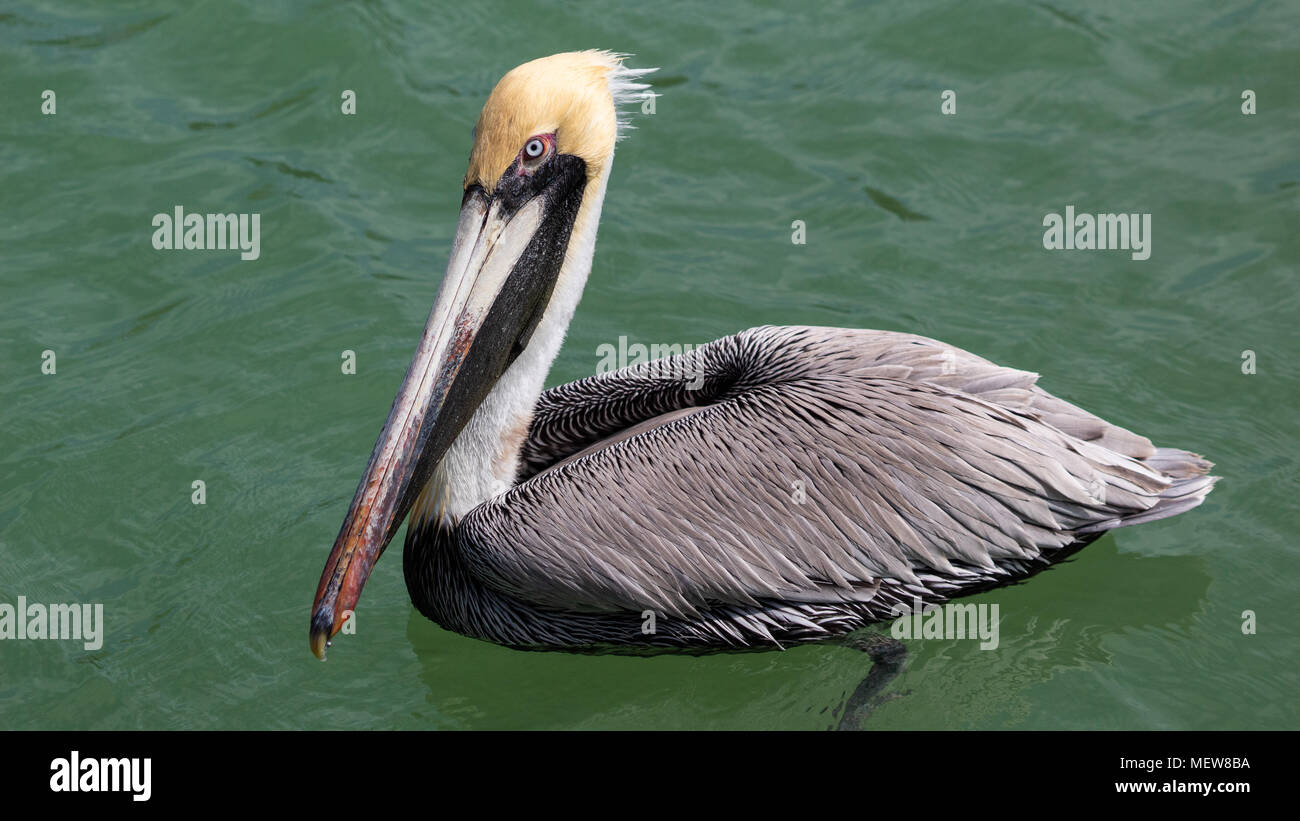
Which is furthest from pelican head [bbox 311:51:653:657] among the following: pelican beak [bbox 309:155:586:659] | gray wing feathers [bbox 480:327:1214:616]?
gray wing feathers [bbox 480:327:1214:616]

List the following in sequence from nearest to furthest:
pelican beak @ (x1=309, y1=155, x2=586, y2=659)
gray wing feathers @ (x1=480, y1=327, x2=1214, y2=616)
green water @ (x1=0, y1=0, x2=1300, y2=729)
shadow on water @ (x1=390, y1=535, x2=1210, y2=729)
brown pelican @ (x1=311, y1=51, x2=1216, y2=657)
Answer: pelican beak @ (x1=309, y1=155, x2=586, y2=659)
brown pelican @ (x1=311, y1=51, x2=1216, y2=657)
gray wing feathers @ (x1=480, y1=327, x2=1214, y2=616)
shadow on water @ (x1=390, y1=535, x2=1210, y2=729)
green water @ (x1=0, y1=0, x2=1300, y2=729)

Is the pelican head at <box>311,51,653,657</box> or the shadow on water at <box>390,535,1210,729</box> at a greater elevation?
the pelican head at <box>311,51,653,657</box>

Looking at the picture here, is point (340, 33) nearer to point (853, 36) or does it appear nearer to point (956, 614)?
point (853, 36)

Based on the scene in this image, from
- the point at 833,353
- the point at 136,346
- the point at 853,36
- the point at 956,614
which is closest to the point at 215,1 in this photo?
the point at 136,346

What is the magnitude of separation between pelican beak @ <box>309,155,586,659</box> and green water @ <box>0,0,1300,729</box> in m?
0.86

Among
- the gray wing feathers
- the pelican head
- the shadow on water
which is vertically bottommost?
the shadow on water

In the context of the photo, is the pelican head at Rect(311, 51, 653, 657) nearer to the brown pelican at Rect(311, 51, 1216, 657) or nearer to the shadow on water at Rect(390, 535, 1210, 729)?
the brown pelican at Rect(311, 51, 1216, 657)

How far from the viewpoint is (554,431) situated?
538cm

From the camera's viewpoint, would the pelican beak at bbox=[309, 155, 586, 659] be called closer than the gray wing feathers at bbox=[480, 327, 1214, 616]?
Yes

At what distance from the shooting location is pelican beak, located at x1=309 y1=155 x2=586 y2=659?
444 cm

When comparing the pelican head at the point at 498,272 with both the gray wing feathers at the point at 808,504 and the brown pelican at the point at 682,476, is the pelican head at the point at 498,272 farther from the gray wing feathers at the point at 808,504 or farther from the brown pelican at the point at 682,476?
the gray wing feathers at the point at 808,504

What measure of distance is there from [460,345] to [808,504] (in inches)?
50.7

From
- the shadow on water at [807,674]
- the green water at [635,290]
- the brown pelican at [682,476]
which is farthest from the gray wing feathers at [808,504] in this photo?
the green water at [635,290]

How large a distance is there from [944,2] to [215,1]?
427cm
